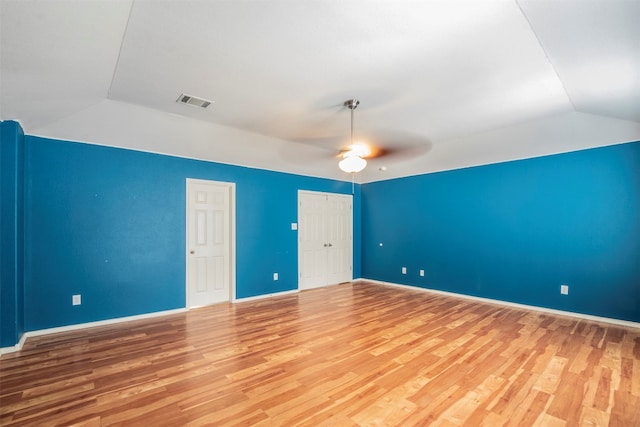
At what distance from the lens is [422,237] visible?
20.2ft

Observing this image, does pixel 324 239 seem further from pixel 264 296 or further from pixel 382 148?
pixel 382 148

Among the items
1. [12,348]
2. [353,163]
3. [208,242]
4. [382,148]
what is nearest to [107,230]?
[208,242]

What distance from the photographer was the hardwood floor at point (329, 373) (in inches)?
81.2

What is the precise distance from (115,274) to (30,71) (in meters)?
2.62

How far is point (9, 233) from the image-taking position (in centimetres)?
305

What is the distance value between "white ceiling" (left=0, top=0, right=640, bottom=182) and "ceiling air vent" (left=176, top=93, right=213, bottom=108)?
3.9 inches

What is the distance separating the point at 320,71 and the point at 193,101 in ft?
5.30

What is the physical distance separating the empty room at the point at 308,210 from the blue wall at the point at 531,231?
0.09 ft

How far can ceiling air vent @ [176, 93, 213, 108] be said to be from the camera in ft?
10.8

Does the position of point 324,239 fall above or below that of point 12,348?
above

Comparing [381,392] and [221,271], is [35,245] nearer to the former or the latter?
[221,271]

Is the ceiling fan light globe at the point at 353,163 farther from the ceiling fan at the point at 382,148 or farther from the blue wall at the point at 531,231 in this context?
the blue wall at the point at 531,231

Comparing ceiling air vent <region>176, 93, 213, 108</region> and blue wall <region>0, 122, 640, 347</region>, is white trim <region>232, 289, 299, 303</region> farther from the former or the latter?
ceiling air vent <region>176, 93, 213, 108</region>

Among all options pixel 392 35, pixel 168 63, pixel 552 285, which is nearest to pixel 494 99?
pixel 392 35
